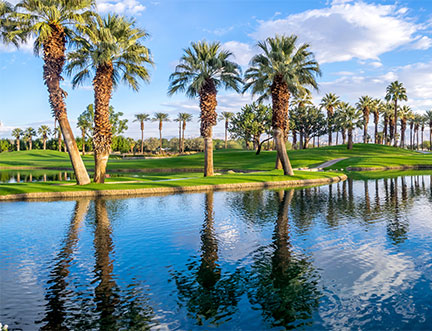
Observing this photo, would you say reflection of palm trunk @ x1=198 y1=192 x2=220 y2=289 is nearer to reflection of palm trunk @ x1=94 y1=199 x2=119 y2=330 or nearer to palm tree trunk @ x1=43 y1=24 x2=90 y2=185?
reflection of palm trunk @ x1=94 y1=199 x2=119 y2=330

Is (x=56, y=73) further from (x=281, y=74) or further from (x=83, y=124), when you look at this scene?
(x=83, y=124)

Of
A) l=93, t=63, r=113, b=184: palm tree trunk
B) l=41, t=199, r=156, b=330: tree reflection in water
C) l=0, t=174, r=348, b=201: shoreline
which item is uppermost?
l=93, t=63, r=113, b=184: palm tree trunk

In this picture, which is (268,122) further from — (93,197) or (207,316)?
(207,316)

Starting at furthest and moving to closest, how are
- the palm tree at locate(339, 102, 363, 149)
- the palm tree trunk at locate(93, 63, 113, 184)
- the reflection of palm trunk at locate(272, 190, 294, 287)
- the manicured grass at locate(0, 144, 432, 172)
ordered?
the palm tree at locate(339, 102, 363, 149) → the manicured grass at locate(0, 144, 432, 172) → the palm tree trunk at locate(93, 63, 113, 184) → the reflection of palm trunk at locate(272, 190, 294, 287)

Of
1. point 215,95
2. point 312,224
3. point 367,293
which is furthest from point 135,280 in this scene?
point 215,95

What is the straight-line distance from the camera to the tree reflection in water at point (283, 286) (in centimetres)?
730

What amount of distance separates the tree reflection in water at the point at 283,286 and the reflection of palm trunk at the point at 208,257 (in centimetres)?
99

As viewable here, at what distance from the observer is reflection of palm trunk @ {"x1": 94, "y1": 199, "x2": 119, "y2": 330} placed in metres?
7.29

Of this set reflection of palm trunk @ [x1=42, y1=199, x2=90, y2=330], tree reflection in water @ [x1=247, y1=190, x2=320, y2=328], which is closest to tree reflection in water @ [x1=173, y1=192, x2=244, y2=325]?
tree reflection in water @ [x1=247, y1=190, x2=320, y2=328]

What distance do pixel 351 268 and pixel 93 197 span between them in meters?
20.3

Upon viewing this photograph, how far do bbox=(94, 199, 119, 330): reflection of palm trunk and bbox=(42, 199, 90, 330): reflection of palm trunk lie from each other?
725 mm

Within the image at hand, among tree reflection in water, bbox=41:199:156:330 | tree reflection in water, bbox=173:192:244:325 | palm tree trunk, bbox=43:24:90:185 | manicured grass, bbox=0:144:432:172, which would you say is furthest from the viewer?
manicured grass, bbox=0:144:432:172

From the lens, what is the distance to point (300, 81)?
131 feet

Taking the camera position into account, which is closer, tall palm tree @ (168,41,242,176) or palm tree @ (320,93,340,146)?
tall palm tree @ (168,41,242,176)
